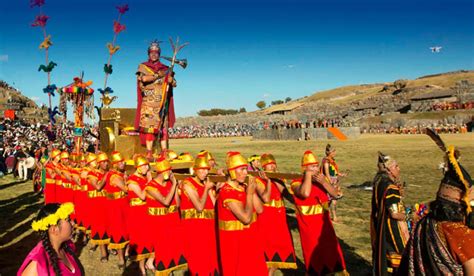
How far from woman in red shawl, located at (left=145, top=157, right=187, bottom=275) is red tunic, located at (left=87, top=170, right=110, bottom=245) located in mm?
2233

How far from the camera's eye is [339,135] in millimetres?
43875

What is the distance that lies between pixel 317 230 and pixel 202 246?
1.76m

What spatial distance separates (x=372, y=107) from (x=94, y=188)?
238 feet

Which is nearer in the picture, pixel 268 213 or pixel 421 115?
pixel 268 213

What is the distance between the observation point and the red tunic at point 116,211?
25.8ft

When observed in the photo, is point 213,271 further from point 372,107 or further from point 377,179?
point 372,107

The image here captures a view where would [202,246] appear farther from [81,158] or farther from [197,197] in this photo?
[81,158]

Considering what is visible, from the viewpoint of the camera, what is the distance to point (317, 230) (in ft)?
18.5

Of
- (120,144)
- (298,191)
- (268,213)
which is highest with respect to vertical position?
(120,144)

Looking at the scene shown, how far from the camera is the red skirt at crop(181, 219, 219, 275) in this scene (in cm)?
568

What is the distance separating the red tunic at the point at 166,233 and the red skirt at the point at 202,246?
58cm

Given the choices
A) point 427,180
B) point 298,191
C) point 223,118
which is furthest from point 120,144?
point 223,118

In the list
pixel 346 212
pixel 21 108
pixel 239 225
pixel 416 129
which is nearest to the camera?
pixel 239 225

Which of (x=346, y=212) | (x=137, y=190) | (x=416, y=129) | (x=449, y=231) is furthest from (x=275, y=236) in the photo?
(x=416, y=129)
